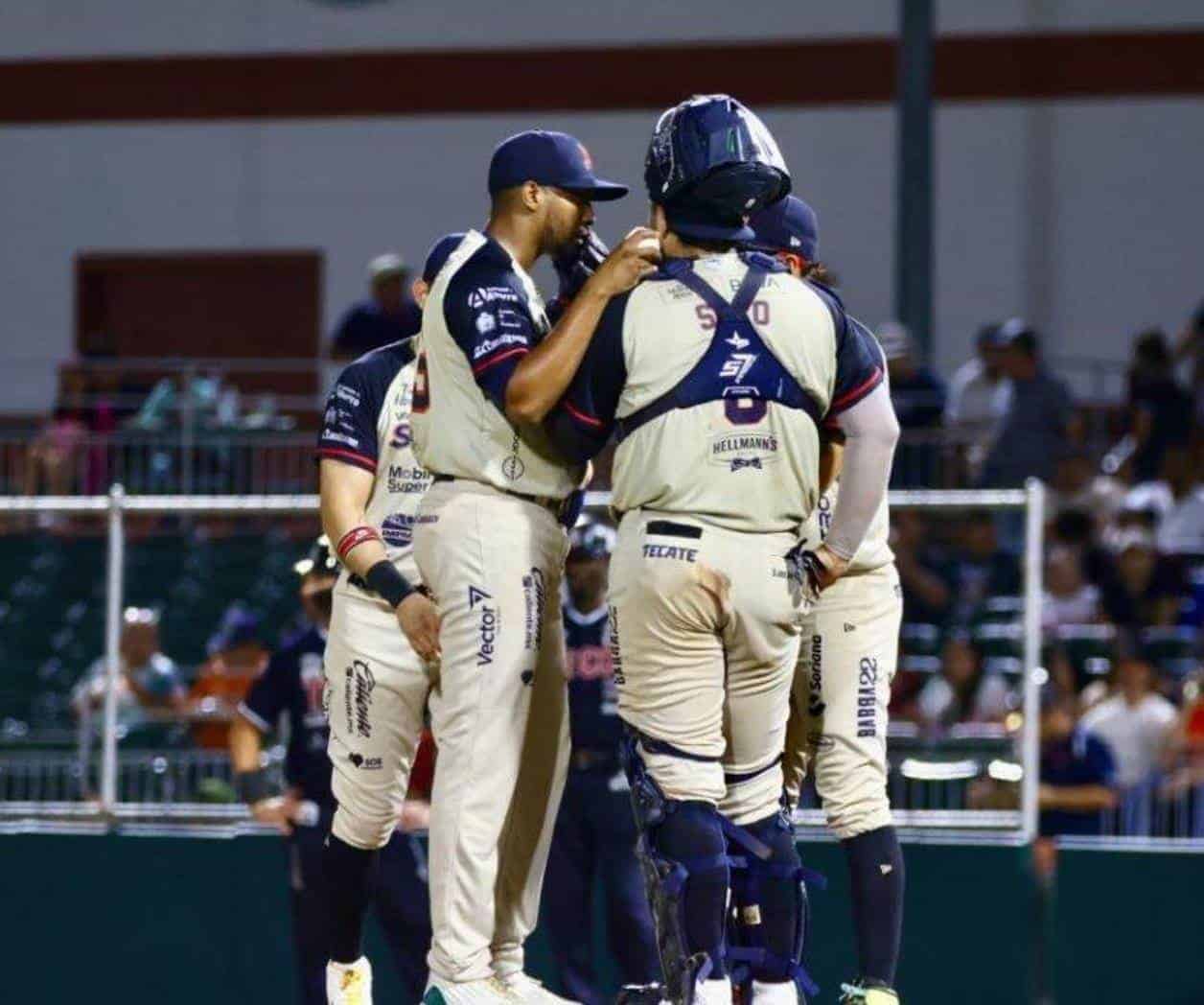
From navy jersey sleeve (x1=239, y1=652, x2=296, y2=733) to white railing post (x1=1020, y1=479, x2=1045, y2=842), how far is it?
8.83 ft

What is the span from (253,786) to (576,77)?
39.1 feet

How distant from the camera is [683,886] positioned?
6363 mm

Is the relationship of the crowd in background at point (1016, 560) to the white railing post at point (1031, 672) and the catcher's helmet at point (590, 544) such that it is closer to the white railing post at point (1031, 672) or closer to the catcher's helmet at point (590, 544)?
the white railing post at point (1031, 672)

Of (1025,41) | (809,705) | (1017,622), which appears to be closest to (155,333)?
(1025,41)

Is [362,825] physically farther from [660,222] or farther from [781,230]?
[781,230]

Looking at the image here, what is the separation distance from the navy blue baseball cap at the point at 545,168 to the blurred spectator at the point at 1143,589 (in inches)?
279

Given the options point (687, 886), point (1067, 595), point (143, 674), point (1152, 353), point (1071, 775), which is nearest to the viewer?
point (687, 886)

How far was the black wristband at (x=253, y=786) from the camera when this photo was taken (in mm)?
9711

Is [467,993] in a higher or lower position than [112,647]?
lower

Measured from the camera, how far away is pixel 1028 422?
48.9 feet

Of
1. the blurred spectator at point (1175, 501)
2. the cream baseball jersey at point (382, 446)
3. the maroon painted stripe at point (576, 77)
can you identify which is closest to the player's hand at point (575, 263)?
the cream baseball jersey at point (382, 446)

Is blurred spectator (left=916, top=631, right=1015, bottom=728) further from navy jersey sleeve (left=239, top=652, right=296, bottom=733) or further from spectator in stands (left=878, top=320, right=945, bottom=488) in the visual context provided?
navy jersey sleeve (left=239, top=652, right=296, bottom=733)

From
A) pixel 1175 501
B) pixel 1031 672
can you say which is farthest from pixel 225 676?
pixel 1175 501

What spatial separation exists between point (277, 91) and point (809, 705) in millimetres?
14876
